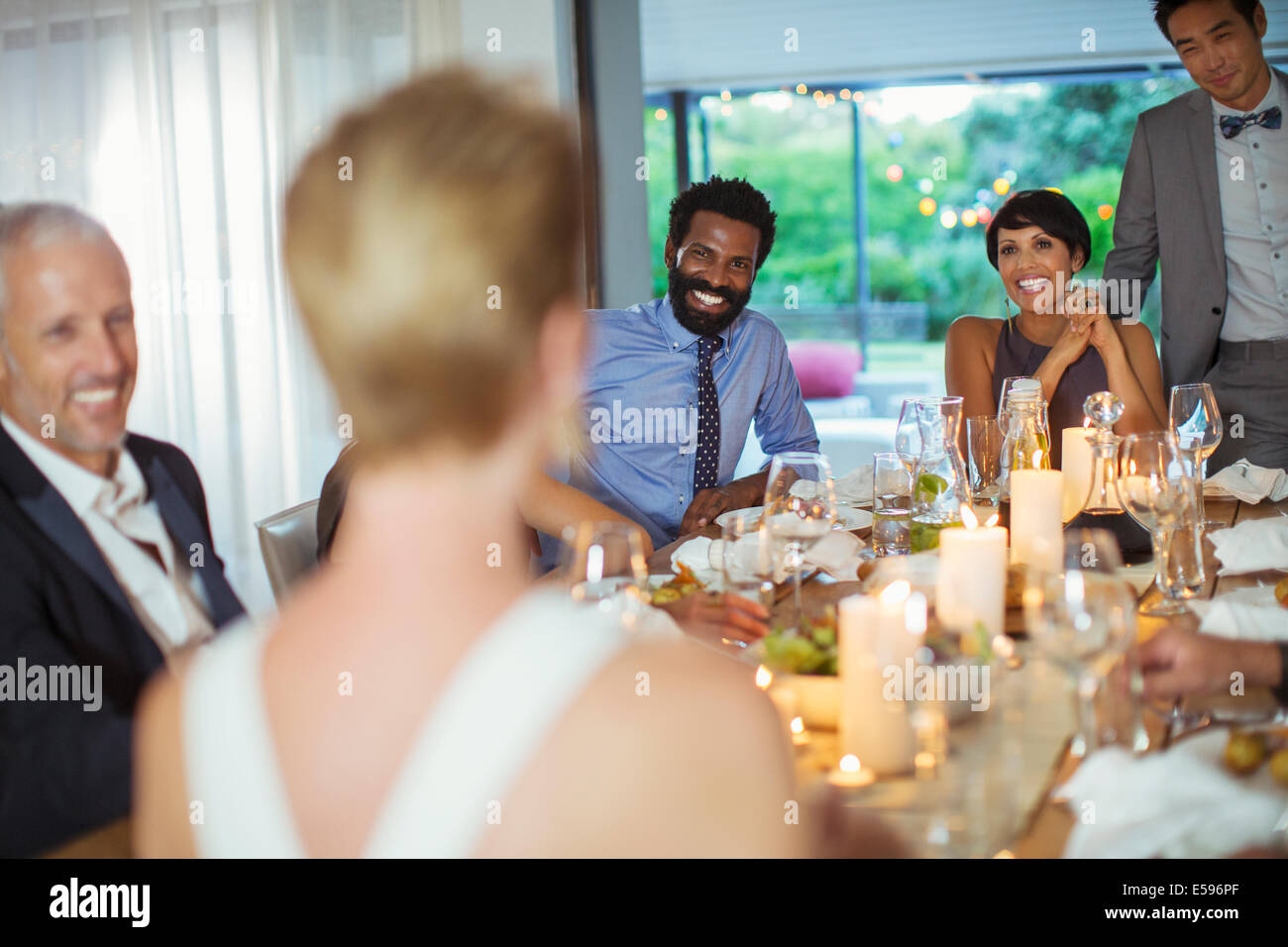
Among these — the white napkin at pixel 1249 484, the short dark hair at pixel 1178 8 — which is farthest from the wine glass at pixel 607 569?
the short dark hair at pixel 1178 8

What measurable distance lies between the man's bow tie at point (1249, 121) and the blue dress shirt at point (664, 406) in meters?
1.45

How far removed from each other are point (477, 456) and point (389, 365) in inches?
3.2

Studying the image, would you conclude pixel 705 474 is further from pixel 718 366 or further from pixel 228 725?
pixel 228 725

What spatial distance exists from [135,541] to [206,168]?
5.70ft

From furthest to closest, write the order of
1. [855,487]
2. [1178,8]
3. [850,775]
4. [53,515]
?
[1178,8], [855,487], [53,515], [850,775]

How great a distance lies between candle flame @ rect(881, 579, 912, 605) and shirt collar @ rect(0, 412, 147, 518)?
3.14 feet

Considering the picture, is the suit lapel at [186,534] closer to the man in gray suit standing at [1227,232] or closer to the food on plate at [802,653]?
the food on plate at [802,653]

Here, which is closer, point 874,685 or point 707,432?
point 874,685

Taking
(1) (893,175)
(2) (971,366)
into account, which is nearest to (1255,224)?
(2) (971,366)

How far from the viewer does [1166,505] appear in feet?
4.34

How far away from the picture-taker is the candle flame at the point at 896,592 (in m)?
0.92

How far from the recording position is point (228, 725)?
66cm

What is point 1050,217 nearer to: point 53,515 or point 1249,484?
point 1249,484

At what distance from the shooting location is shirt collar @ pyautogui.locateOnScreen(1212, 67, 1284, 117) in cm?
303
